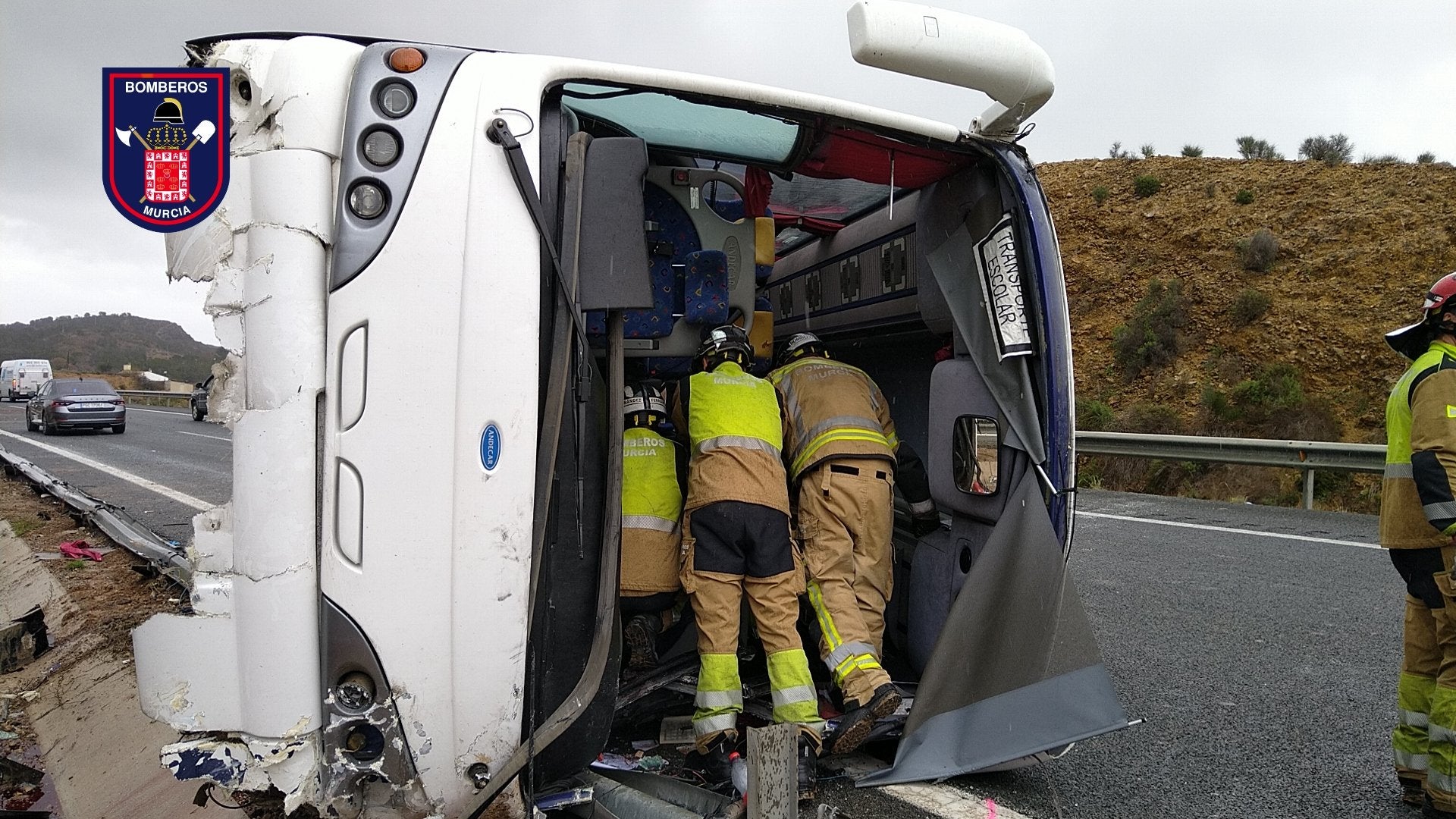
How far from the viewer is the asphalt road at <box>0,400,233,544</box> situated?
872 cm

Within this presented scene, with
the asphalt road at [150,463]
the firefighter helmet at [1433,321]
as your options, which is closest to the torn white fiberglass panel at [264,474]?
the asphalt road at [150,463]

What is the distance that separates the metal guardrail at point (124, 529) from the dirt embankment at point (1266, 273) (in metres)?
14.2

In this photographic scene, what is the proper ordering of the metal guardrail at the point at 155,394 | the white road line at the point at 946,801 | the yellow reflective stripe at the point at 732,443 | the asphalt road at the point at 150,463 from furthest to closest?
1. the metal guardrail at the point at 155,394
2. the asphalt road at the point at 150,463
3. the yellow reflective stripe at the point at 732,443
4. the white road line at the point at 946,801

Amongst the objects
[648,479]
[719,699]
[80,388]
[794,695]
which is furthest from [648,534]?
[80,388]

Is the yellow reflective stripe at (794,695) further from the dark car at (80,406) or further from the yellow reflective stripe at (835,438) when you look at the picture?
the dark car at (80,406)

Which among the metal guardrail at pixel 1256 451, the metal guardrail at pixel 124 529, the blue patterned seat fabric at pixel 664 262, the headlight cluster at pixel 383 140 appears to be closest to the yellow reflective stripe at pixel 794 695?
the blue patterned seat fabric at pixel 664 262

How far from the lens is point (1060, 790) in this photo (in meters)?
2.91

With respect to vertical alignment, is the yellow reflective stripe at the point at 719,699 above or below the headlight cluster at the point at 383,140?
below

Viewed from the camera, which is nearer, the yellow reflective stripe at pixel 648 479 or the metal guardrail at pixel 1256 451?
the yellow reflective stripe at pixel 648 479

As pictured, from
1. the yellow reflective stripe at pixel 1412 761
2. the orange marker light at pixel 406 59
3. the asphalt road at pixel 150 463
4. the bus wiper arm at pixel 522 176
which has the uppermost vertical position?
the orange marker light at pixel 406 59

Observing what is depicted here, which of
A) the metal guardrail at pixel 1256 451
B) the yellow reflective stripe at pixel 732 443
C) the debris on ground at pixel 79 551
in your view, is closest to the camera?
the yellow reflective stripe at pixel 732 443

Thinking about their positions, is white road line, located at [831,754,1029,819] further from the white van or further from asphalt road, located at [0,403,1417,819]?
the white van

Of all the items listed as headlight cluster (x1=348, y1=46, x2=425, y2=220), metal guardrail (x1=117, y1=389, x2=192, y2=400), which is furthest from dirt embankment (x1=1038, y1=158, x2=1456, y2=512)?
metal guardrail (x1=117, y1=389, x2=192, y2=400)

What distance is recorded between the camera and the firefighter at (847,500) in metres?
3.26
